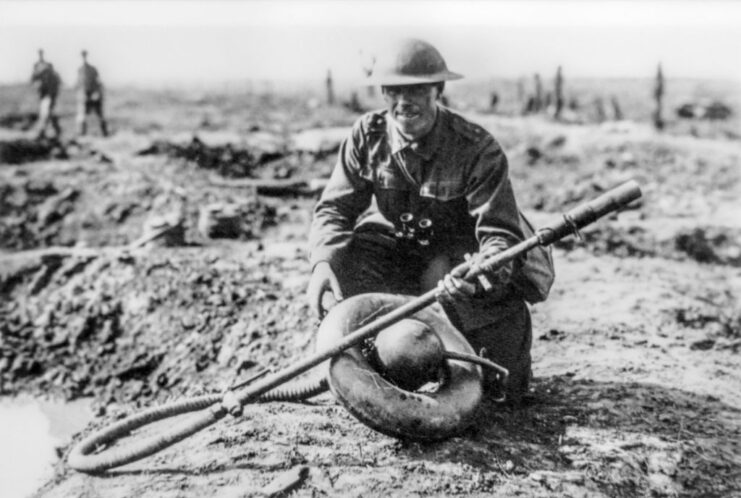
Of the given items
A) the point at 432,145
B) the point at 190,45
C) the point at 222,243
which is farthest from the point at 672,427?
the point at 190,45

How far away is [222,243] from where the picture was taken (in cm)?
744

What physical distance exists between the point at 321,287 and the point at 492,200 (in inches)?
37.4

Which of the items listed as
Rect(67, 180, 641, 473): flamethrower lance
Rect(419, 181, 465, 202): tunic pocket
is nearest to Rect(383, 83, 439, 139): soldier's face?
Rect(419, 181, 465, 202): tunic pocket

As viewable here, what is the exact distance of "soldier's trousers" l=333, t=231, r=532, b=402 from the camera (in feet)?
12.4

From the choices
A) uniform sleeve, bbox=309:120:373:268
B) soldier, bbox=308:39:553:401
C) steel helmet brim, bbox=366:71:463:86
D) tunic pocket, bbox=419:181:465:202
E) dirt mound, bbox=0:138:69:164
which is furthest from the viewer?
dirt mound, bbox=0:138:69:164

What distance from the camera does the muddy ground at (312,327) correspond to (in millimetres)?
3121

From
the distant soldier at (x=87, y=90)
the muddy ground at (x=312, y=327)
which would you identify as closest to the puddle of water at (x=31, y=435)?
the muddy ground at (x=312, y=327)

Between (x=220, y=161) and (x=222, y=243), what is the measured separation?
3.80 metres

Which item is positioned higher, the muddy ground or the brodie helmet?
the brodie helmet

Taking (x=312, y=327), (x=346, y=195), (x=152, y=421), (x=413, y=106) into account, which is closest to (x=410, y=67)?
(x=413, y=106)

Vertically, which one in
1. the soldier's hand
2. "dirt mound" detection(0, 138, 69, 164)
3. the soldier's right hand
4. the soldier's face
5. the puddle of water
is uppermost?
the soldier's face

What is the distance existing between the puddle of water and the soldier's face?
3153 millimetres

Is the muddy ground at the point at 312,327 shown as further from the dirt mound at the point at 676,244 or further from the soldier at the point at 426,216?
the soldier at the point at 426,216

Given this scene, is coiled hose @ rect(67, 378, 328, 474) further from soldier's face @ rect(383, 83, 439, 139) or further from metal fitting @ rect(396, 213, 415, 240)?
soldier's face @ rect(383, 83, 439, 139)
